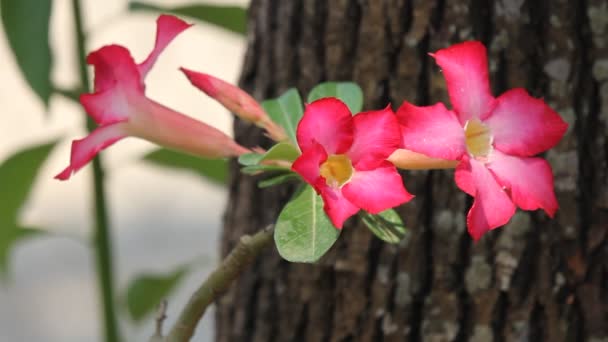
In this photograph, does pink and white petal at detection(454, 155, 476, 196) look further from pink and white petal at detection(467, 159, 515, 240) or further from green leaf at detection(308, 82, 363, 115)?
green leaf at detection(308, 82, 363, 115)

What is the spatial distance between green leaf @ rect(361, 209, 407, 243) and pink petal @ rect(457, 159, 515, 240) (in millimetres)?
84

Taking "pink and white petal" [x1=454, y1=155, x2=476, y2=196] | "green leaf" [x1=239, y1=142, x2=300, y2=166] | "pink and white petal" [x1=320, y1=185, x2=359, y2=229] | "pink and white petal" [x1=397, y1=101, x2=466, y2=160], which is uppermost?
"pink and white petal" [x1=397, y1=101, x2=466, y2=160]

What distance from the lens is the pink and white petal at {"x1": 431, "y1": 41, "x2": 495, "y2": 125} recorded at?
61cm

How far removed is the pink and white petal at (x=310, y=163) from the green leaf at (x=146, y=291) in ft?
2.94

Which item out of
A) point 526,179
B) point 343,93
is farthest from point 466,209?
point 526,179

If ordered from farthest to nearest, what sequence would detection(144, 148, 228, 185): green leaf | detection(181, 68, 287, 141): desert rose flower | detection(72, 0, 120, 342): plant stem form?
detection(144, 148, 228, 185): green leaf, detection(72, 0, 120, 342): plant stem, detection(181, 68, 287, 141): desert rose flower

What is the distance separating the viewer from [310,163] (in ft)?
1.87

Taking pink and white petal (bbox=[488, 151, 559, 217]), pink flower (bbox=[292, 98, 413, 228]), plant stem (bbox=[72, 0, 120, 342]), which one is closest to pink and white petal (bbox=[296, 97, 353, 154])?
pink flower (bbox=[292, 98, 413, 228])

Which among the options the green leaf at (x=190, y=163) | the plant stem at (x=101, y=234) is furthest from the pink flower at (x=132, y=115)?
the green leaf at (x=190, y=163)

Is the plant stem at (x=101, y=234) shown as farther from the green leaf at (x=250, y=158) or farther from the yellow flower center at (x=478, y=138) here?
the yellow flower center at (x=478, y=138)

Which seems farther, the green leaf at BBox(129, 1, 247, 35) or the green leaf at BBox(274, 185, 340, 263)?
the green leaf at BBox(129, 1, 247, 35)

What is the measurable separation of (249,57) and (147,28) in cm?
241

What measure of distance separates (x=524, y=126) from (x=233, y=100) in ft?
0.65

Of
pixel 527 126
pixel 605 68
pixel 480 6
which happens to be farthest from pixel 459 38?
pixel 527 126
